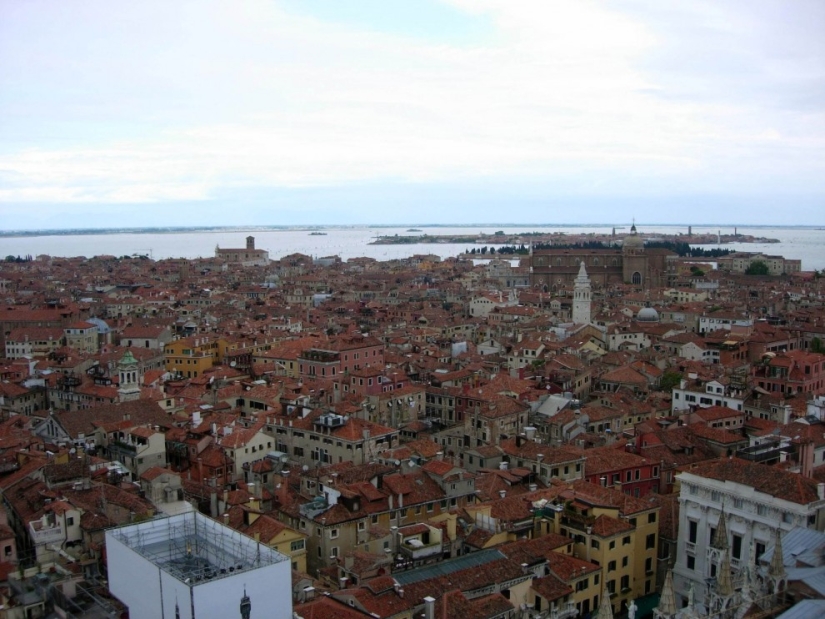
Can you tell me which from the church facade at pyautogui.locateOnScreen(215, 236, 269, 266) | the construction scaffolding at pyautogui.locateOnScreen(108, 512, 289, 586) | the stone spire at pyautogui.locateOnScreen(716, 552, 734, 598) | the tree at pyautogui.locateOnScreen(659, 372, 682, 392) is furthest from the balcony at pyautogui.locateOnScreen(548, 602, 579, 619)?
the church facade at pyautogui.locateOnScreen(215, 236, 269, 266)

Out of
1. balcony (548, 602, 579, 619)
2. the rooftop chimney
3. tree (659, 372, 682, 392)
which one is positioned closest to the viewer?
the rooftop chimney

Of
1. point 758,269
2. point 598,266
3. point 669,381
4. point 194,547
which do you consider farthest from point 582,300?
point 758,269

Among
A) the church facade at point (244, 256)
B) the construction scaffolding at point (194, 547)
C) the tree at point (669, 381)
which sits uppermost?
the church facade at point (244, 256)

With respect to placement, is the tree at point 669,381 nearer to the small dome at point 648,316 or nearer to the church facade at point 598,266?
the small dome at point 648,316

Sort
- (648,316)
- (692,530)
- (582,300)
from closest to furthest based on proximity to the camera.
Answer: (692,530)
(582,300)
(648,316)

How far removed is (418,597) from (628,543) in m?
4.99

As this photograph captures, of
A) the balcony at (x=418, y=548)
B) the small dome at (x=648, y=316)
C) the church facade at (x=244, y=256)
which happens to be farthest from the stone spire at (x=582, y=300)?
the church facade at (x=244, y=256)

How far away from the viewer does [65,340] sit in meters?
45.4

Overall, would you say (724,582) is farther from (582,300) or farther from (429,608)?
(582,300)

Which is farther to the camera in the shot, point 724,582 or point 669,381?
point 669,381

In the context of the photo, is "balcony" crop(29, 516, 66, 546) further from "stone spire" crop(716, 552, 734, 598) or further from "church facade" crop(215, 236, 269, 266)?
"church facade" crop(215, 236, 269, 266)

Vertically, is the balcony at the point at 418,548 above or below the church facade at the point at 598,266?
below

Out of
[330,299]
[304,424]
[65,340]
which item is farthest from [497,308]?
[304,424]

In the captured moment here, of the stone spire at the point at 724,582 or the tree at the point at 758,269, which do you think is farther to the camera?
the tree at the point at 758,269
